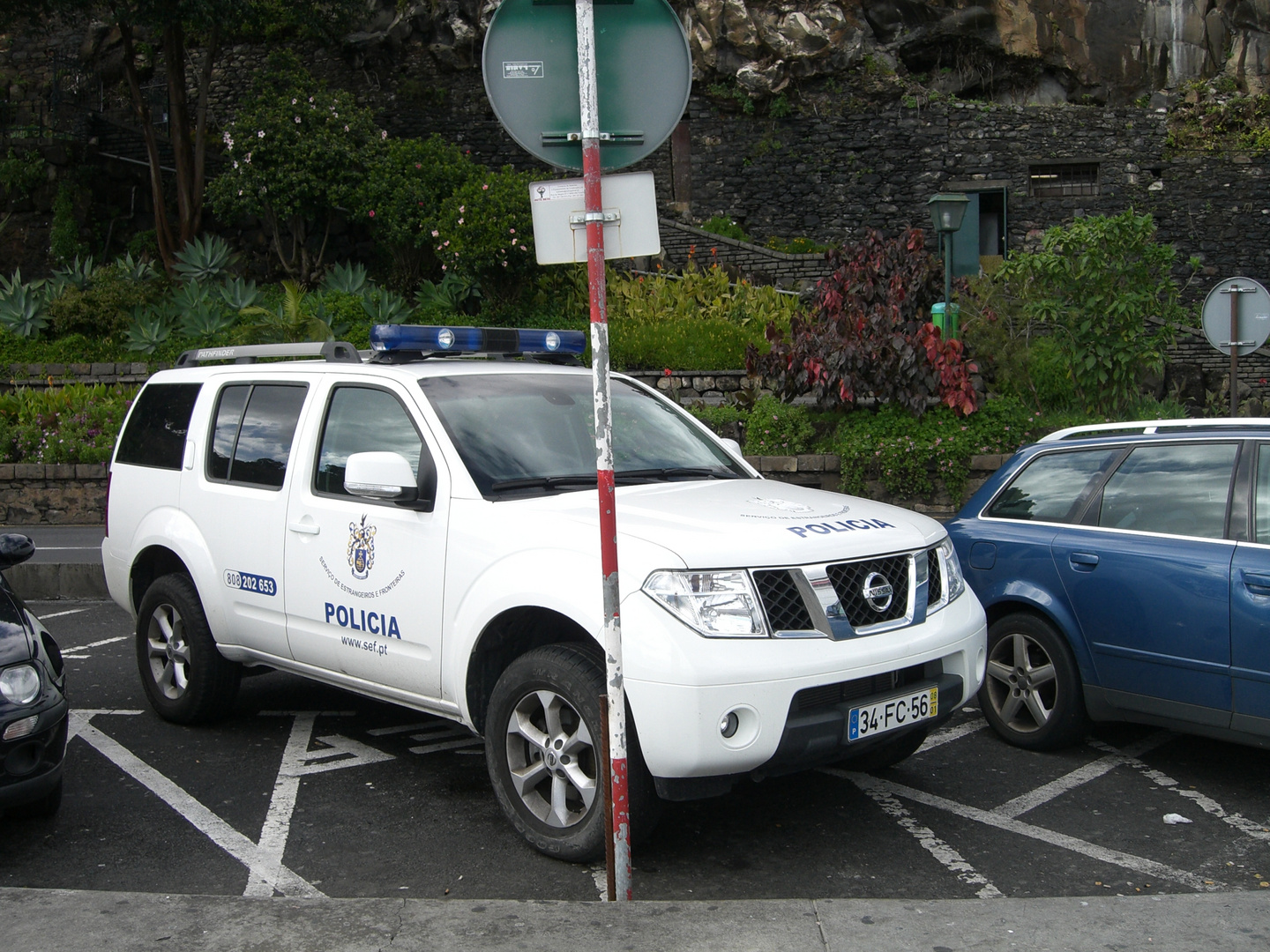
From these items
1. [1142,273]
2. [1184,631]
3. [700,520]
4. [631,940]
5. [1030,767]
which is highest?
[1142,273]

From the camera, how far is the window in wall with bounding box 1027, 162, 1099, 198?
2545cm

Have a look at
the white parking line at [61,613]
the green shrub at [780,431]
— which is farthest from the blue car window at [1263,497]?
the white parking line at [61,613]

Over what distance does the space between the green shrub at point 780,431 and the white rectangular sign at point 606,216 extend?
8612 mm

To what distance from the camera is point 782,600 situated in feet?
13.2

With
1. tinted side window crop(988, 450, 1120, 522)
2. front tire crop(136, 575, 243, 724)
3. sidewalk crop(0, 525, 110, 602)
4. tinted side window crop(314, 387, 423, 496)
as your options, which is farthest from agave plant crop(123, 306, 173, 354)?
tinted side window crop(988, 450, 1120, 522)

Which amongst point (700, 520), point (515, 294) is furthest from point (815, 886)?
point (515, 294)

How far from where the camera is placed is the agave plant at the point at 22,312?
17.7 m

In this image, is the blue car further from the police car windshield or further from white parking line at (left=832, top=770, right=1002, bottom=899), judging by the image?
the police car windshield

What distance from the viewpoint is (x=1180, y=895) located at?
12.0ft

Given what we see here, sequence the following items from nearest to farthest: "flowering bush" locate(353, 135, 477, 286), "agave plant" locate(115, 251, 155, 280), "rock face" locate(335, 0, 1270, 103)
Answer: "flowering bush" locate(353, 135, 477, 286), "agave plant" locate(115, 251, 155, 280), "rock face" locate(335, 0, 1270, 103)

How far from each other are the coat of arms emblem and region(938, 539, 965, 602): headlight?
2393 mm

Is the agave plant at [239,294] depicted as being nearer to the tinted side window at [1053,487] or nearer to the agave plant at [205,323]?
the agave plant at [205,323]

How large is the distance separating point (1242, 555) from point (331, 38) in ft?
81.4

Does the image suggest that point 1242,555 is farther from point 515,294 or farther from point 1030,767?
point 515,294
